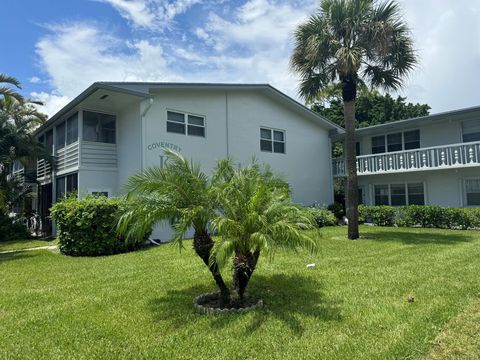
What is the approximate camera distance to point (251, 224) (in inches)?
223

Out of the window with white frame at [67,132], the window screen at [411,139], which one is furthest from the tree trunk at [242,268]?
the window screen at [411,139]

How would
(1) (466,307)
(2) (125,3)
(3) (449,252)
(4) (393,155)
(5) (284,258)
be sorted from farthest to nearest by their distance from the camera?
(4) (393,155) < (2) (125,3) < (3) (449,252) < (5) (284,258) < (1) (466,307)

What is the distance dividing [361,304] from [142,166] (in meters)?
10.6

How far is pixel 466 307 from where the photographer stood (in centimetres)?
572

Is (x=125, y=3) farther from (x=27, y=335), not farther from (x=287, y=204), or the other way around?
(x=27, y=335)

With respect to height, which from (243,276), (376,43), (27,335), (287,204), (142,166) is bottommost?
(27,335)

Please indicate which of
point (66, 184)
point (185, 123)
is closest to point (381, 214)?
point (185, 123)

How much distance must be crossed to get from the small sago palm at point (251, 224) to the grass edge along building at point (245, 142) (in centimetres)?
913

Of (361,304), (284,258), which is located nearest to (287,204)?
(361,304)

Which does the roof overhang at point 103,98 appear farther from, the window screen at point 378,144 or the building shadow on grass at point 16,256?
the window screen at point 378,144

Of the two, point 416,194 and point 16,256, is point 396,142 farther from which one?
point 16,256

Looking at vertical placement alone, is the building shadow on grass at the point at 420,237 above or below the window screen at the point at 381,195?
below

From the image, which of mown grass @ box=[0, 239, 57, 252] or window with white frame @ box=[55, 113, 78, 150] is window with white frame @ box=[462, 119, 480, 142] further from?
mown grass @ box=[0, 239, 57, 252]

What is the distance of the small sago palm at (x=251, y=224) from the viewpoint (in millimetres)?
5438
